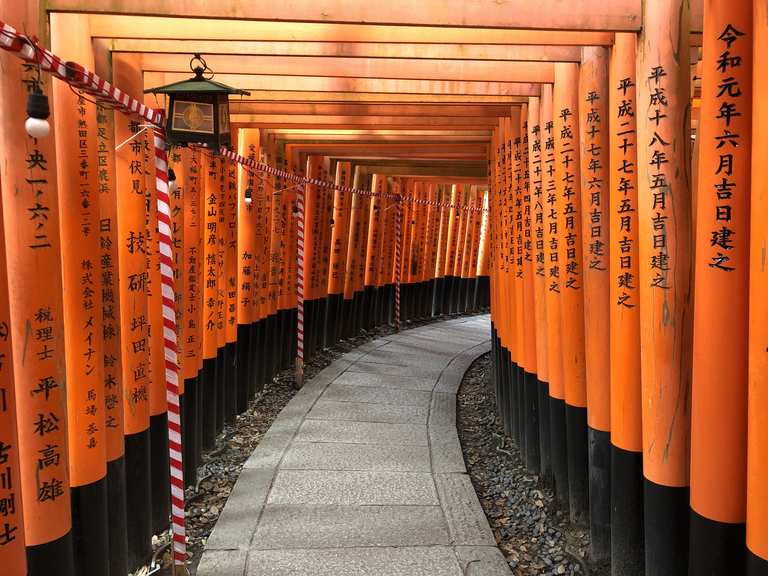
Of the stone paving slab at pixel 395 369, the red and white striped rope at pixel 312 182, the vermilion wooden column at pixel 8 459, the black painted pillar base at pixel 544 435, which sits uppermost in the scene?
the red and white striped rope at pixel 312 182

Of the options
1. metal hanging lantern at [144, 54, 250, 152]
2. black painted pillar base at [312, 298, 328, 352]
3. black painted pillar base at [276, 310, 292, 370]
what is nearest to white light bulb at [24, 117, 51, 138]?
metal hanging lantern at [144, 54, 250, 152]

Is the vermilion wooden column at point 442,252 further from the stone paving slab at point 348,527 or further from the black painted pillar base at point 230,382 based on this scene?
the stone paving slab at point 348,527

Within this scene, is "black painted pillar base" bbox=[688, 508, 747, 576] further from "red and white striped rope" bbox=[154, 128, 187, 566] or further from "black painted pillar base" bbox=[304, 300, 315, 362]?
"black painted pillar base" bbox=[304, 300, 315, 362]

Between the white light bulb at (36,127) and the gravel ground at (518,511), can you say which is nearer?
the white light bulb at (36,127)

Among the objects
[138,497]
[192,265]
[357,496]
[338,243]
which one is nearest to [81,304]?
[138,497]

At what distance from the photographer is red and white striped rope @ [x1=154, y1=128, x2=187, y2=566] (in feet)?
14.1

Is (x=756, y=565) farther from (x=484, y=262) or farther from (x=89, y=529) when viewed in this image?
(x=484, y=262)

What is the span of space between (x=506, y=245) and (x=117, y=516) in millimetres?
5436

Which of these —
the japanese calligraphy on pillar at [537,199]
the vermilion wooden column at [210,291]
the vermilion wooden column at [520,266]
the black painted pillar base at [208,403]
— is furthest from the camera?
the vermilion wooden column at [210,291]

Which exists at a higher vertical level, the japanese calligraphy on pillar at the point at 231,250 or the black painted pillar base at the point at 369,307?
the japanese calligraphy on pillar at the point at 231,250

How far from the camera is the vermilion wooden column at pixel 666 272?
353cm

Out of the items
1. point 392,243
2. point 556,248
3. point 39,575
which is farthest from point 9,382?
point 392,243

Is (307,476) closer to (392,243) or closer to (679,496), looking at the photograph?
(679,496)

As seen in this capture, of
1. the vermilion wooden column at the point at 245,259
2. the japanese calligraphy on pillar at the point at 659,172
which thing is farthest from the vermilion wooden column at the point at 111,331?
the vermilion wooden column at the point at 245,259
